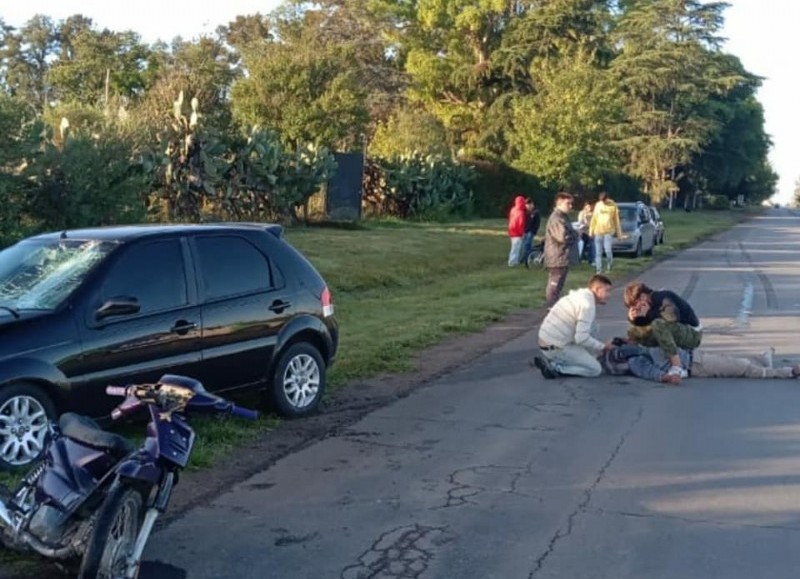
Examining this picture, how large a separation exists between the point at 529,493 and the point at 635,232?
983 inches

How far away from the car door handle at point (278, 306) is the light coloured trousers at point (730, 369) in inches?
193

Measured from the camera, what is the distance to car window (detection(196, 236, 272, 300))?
867 cm

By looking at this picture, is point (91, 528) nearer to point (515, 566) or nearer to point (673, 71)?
point (515, 566)

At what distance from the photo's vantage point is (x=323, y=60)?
38.7 metres

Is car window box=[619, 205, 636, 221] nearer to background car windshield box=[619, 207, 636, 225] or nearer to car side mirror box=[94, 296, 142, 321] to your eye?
background car windshield box=[619, 207, 636, 225]

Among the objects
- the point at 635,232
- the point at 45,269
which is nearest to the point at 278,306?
the point at 45,269

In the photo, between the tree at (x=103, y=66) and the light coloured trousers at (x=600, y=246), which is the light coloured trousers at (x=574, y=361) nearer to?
the light coloured trousers at (x=600, y=246)

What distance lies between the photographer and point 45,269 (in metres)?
8.06

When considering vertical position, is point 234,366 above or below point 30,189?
below

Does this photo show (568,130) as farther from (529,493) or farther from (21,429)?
(21,429)

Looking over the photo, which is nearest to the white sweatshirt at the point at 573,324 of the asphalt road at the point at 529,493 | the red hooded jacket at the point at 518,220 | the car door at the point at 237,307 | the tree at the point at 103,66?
the asphalt road at the point at 529,493

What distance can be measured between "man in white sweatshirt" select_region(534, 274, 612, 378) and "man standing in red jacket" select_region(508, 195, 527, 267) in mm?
14187

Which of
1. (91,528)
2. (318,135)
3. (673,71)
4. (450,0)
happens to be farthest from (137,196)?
(673,71)

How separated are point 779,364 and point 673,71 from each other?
2418 inches
